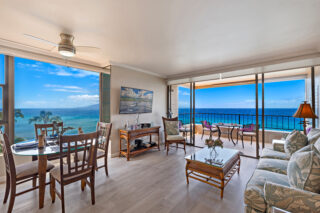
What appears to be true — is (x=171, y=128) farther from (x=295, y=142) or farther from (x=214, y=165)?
(x=295, y=142)

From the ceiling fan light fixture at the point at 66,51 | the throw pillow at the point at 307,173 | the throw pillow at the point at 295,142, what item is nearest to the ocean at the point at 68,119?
the ceiling fan light fixture at the point at 66,51

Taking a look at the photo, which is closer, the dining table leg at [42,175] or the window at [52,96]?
the dining table leg at [42,175]

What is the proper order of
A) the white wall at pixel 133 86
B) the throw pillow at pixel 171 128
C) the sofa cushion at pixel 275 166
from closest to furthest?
the sofa cushion at pixel 275 166, the white wall at pixel 133 86, the throw pillow at pixel 171 128

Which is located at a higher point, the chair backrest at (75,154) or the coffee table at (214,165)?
the chair backrest at (75,154)

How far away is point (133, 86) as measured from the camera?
409 cm

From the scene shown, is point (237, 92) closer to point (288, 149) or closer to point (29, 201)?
point (288, 149)

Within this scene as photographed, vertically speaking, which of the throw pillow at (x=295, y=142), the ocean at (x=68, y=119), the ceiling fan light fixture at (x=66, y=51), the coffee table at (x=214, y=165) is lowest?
the coffee table at (x=214, y=165)

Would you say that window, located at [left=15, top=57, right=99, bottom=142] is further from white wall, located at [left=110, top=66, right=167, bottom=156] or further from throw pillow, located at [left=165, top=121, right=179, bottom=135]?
throw pillow, located at [left=165, top=121, right=179, bottom=135]

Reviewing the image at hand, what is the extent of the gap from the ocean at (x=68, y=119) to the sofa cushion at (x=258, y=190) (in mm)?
3056

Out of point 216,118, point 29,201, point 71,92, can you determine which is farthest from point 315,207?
point 216,118

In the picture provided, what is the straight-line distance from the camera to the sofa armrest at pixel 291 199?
108 centimetres

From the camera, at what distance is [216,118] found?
704 centimetres

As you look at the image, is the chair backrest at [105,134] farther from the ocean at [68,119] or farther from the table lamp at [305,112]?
the table lamp at [305,112]

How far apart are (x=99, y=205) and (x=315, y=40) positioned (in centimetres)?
430
